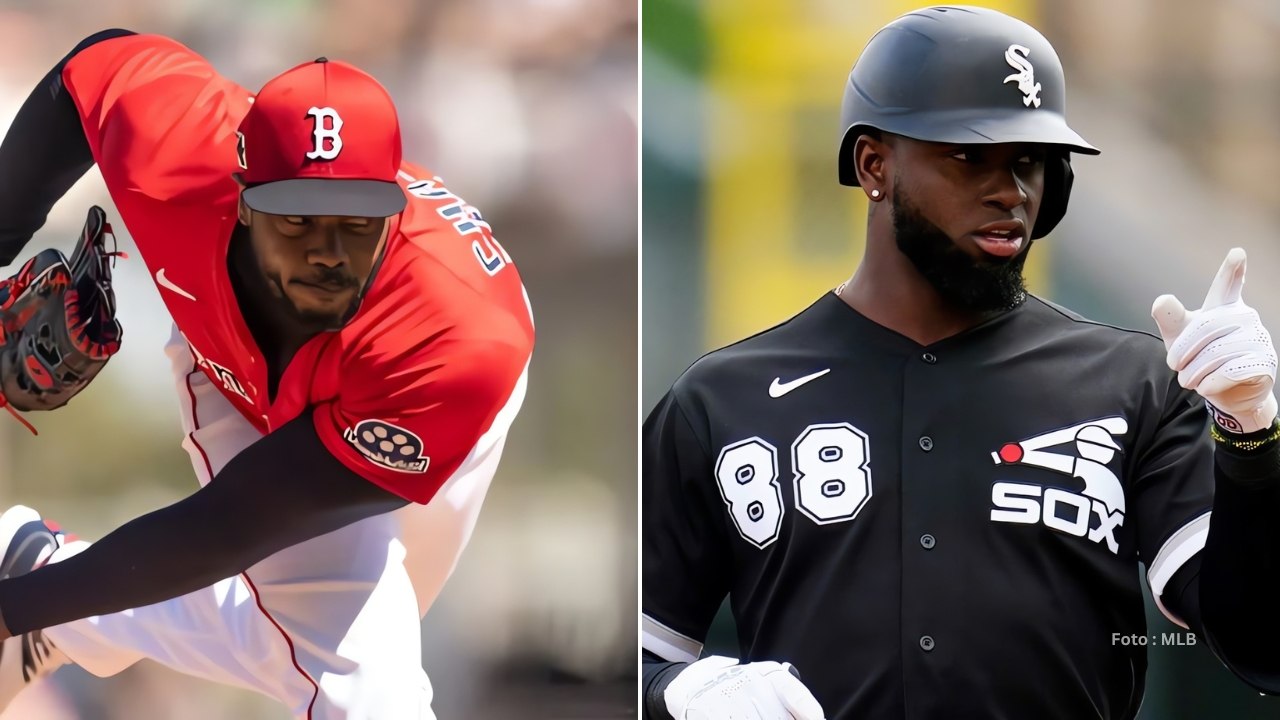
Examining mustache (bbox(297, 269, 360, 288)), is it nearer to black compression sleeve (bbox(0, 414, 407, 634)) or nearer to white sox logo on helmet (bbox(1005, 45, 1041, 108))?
black compression sleeve (bbox(0, 414, 407, 634))

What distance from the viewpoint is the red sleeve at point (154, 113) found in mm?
2434

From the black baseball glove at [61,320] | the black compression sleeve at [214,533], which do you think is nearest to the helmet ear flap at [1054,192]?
the black compression sleeve at [214,533]

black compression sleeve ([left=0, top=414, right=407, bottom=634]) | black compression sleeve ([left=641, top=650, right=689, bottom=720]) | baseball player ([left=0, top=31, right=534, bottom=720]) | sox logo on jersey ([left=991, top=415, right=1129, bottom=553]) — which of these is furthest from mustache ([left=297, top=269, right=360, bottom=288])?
sox logo on jersey ([left=991, top=415, right=1129, bottom=553])

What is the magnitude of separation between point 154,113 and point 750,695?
56.8 inches

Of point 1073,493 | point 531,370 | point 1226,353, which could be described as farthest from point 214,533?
point 1226,353

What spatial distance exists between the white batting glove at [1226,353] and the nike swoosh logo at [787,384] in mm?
565

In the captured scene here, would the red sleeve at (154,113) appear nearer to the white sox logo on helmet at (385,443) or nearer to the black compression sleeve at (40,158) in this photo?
the black compression sleeve at (40,158)

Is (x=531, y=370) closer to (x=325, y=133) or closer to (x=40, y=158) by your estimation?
(x=325, y=133)

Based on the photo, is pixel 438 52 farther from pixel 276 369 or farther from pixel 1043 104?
pixel 1043 104

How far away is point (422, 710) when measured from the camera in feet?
7.95

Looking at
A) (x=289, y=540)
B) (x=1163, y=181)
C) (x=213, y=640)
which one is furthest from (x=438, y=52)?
(x=1163, y=181)

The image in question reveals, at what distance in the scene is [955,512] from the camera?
2.17 meters

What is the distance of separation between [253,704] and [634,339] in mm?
921

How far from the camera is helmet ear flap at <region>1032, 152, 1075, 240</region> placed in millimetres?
2266
